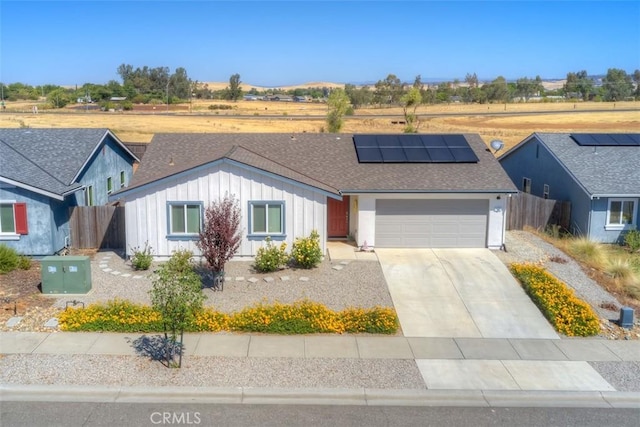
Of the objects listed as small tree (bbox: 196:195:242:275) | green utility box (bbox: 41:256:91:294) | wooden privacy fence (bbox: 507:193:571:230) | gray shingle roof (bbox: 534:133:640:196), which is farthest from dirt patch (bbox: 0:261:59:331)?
gray shingle roof (bbox: 534:133:640:196)

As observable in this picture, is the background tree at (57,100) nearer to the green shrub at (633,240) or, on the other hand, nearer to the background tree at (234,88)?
the background tree at (234,88)

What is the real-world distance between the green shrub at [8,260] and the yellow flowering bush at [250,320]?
5012 millimetres

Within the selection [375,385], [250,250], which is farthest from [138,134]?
[375,385]

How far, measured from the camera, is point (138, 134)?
54.2 m

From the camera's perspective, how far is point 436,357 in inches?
522

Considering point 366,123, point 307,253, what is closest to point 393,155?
point 307,253

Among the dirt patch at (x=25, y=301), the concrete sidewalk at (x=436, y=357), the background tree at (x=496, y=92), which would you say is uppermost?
the background tree at (x=496, y=92)

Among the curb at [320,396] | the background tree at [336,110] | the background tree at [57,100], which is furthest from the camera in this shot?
the background tree at [57,100]

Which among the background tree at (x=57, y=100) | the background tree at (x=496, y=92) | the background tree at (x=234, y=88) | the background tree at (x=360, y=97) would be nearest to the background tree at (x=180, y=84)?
the background tree at (x=234, y=88)

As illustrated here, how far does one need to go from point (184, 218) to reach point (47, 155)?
720 centimetres

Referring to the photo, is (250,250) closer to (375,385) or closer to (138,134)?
(375,385)

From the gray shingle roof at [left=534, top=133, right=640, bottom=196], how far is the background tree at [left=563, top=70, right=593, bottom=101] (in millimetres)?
95506

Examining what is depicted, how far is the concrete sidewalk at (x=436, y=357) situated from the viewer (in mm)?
11406

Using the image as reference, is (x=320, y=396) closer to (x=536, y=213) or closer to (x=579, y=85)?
(x=536, y=213)
